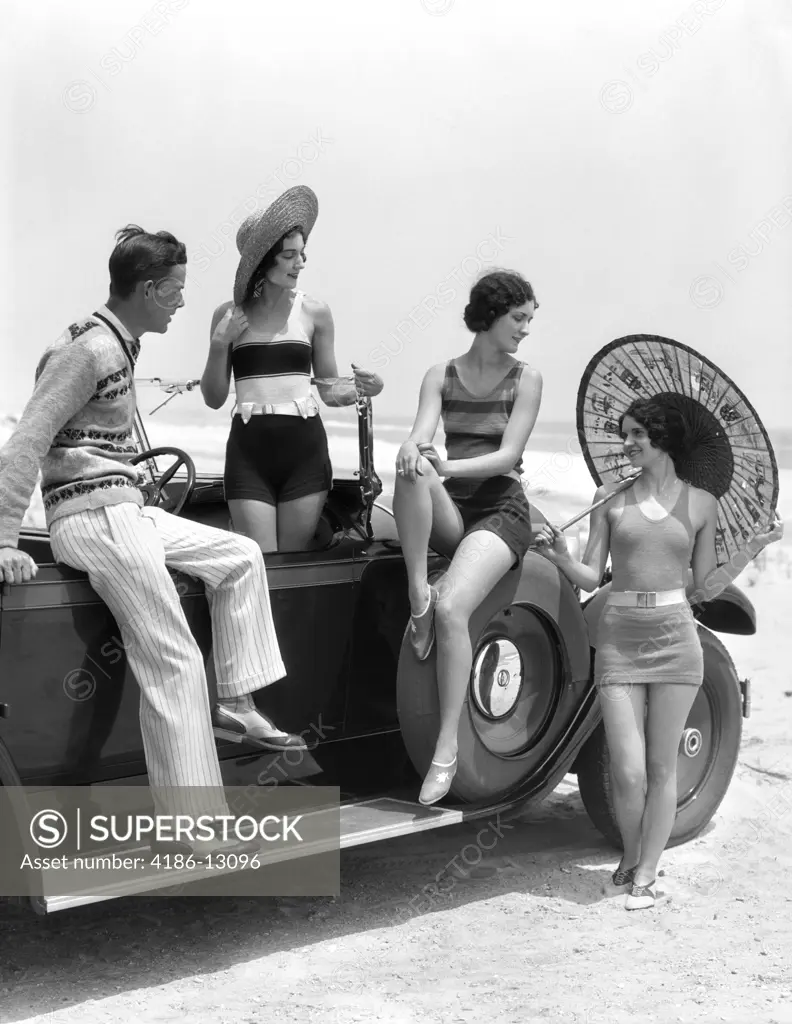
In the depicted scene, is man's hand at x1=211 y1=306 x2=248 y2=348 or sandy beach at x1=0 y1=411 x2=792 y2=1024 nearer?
sandy beach at x1=0 y1=411 x2=792 y2=1024

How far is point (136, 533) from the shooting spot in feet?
12.8

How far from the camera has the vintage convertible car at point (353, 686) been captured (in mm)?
3797

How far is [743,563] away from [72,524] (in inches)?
94.0

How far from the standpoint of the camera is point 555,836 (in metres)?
5.68

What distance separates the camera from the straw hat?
14.8 feet

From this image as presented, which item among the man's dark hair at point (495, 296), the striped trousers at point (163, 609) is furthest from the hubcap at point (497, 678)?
the man's dark hair at point (495, 296)

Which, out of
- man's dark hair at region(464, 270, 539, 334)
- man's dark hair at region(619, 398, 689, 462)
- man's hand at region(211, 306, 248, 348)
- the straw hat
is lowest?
man's dark hair at region(619, 398, 689, 462)

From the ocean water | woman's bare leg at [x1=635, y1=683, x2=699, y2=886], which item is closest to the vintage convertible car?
woman's bare leg at [x1=635, y1=683, x2=699, y2=886]

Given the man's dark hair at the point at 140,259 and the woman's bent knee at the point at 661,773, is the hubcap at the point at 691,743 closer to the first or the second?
the woman's bent knee at the point at 661,773

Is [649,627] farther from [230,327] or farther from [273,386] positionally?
[230,327]

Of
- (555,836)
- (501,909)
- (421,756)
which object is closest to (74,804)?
(421,756)

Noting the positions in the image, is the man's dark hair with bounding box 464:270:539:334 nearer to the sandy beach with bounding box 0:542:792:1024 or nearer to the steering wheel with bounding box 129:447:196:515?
the steering wheel with bounding box 129:447:196:515

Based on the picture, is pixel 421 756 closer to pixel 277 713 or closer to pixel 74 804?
pixel 277 713

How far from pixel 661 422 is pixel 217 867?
2.15 meters
